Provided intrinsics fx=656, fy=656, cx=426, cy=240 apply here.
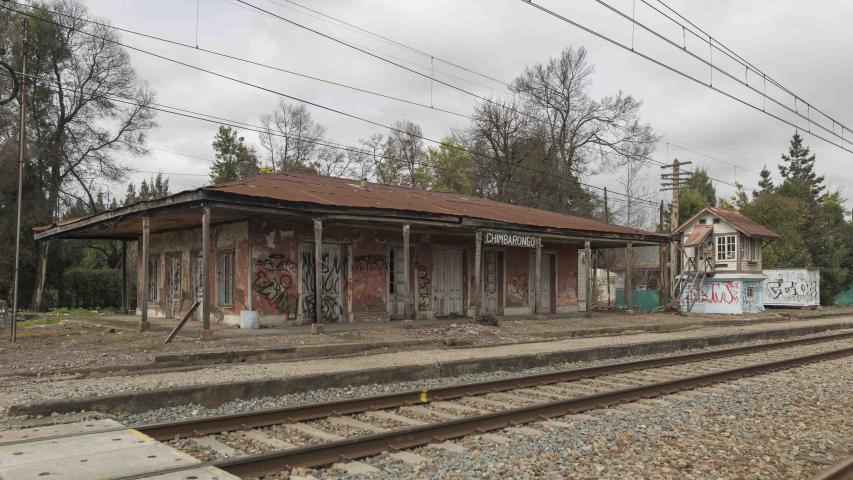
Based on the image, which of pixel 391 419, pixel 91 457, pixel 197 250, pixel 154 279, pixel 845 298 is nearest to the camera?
pixel 91 457

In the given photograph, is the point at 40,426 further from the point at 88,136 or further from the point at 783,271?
the point at 783,271

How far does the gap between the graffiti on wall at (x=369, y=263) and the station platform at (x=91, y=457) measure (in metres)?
12.5

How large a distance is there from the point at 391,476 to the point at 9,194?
32847 mm

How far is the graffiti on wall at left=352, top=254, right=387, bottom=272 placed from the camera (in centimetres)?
1822

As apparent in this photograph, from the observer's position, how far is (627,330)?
19.1 metres

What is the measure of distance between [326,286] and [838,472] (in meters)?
13.7

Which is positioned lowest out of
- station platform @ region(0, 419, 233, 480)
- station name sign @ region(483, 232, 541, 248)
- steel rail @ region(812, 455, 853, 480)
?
steel rail @ region(812, 455, 853, 480)

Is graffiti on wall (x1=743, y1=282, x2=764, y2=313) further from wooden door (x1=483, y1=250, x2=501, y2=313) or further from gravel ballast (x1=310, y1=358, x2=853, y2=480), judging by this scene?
gravel ballast (x1=310, y1=358, x2=853, y2=480)

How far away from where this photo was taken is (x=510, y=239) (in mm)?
18953

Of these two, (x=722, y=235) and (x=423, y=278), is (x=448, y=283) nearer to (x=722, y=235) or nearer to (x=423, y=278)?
(x=423, y=278)

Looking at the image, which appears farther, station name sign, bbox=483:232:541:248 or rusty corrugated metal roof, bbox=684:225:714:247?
rusty corrugated metal roof, bbox=684:225:714:247

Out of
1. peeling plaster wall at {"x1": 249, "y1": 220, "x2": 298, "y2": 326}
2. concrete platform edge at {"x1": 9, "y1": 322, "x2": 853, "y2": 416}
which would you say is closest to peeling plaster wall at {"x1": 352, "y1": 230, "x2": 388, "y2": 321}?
peeling plaster wall at {"x1": 249, "y1": 220, "x2": 298, "y2": 326}

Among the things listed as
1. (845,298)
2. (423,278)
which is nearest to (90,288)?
(423,278)

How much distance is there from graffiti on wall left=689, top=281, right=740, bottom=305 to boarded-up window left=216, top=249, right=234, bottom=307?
24.1 metres
